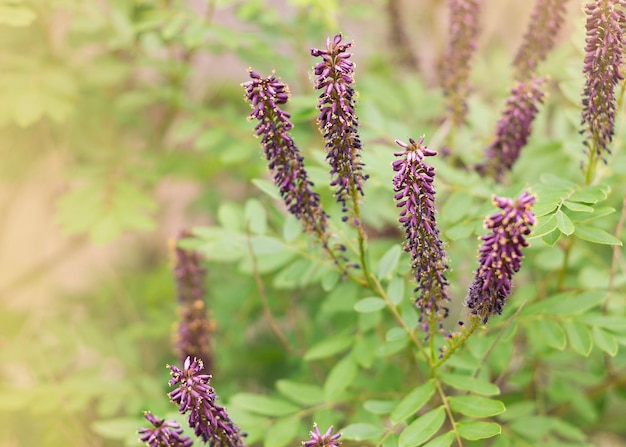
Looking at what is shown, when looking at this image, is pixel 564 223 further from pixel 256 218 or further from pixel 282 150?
pixel 256 218

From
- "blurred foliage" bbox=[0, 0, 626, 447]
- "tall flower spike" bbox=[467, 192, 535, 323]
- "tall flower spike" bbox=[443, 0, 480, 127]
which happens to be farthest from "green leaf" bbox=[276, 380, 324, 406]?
"tall flower spike" bbox=[443, 0, 480, 127]

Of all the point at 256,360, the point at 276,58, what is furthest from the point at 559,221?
the point at 256,360

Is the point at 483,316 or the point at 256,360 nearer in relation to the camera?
the point at 483,316

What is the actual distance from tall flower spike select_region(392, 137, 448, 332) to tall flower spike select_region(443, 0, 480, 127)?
0.50 m

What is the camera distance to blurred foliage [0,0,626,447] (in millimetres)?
1113

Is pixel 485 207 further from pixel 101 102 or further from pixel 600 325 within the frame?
pixel 101 102

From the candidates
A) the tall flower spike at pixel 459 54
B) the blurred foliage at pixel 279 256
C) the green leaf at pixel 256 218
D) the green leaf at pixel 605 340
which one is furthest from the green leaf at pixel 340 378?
the tall flower spike at pixel 459 54

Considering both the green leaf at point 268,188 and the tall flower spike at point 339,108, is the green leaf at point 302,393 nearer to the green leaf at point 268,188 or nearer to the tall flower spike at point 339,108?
the green leaf at point 268,188

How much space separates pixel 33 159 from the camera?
6.48 feet

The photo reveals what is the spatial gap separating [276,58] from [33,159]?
0.79 meters

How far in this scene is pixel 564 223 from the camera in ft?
2.97

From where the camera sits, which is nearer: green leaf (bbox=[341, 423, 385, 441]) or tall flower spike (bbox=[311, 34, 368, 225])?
tall flower spike (bbox=[311, 34, 368, 225])

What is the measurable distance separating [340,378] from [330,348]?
6 centimetres

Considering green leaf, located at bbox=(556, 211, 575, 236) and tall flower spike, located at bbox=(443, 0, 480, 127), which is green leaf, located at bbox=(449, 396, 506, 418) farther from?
tall flower spike, located at bbox=(443, 0, 480, 127)
